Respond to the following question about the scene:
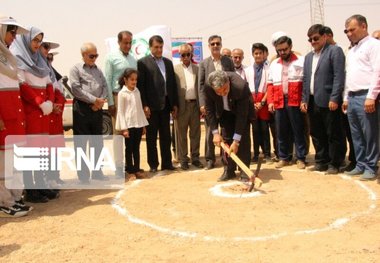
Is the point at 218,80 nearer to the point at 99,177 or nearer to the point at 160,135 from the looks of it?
the point at 160,135

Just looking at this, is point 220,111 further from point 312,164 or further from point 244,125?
point 312,164

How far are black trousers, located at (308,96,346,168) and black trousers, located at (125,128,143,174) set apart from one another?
9.65 ft

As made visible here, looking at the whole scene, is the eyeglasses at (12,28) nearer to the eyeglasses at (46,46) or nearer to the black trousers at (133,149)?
the eyeglasses at (46,46)

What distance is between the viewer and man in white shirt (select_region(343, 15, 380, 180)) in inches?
229

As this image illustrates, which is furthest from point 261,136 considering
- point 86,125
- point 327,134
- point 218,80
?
point 86,125

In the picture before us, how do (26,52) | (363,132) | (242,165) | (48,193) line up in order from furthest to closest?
(363,132) < (48,193) < (242,165) < (26,52)

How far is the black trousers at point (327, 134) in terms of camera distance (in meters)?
6.60

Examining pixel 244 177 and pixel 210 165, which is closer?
pixel 244 177

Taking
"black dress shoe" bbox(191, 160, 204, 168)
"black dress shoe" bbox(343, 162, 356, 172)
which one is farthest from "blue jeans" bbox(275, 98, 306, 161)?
"black dress shoe" bbox(191, 160, 204, 168)

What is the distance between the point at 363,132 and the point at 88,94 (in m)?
4.29

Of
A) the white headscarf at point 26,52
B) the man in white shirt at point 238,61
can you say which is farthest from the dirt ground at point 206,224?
the man in white shirt at point 238,61

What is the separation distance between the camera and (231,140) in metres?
6.62

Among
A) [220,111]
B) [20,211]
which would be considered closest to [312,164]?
[220,111]

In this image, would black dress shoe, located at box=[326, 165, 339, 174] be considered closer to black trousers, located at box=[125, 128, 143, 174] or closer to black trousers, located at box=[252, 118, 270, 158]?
black trousers, located at box=[252, 118, 270, 158]
